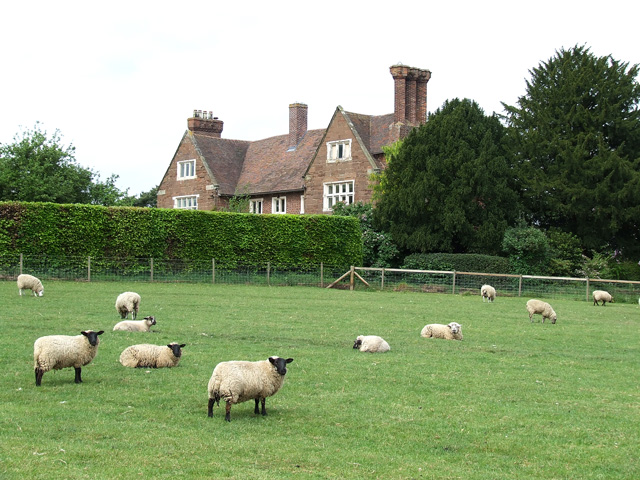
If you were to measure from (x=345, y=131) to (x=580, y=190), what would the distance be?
1837 cm

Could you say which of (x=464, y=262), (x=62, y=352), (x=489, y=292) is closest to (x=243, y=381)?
(x=62, y=352)

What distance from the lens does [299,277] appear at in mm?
46344

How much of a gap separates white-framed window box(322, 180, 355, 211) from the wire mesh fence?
14978mm

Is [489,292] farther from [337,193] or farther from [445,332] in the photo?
[337,193]

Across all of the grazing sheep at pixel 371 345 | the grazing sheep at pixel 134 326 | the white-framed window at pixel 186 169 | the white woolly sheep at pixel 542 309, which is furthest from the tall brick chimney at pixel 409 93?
the grazing sheep at pixel 371 345

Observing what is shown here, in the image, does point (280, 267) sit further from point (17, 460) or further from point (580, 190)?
point (17, 460)

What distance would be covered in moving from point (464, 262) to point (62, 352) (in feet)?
122

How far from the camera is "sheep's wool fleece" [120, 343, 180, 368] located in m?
15.3

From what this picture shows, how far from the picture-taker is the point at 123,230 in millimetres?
43594

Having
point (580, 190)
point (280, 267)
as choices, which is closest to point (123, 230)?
point (280, 267)

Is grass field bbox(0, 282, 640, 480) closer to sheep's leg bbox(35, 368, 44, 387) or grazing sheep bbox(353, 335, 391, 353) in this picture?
sheep's leg bbox(35, 368, 44, 387)

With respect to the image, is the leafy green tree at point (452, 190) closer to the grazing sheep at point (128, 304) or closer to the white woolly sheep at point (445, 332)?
the white woolly sheep at point (445, 332)

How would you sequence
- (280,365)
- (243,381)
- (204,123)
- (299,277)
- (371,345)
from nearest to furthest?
(243,381)
(280,365)
(371,345)
(299,277)
(204,123)

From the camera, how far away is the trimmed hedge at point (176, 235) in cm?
4109
